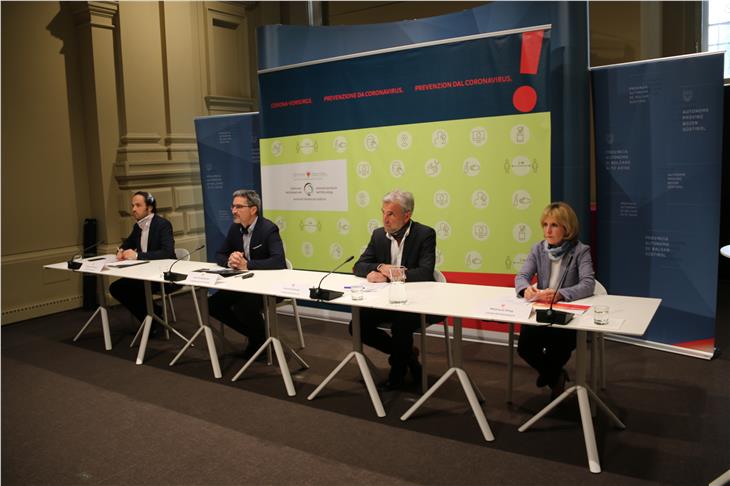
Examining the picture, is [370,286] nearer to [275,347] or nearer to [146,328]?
[275,347]

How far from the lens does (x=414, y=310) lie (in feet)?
9.79

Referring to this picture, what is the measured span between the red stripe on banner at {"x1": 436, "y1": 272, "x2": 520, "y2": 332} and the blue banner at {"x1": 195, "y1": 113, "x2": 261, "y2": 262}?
226cm

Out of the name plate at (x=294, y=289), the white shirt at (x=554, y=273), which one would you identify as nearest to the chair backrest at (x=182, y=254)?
the name plate at (x=294, y=289)

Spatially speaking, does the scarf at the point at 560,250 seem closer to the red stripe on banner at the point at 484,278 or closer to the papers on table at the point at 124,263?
the red stripe on banner at the point at 484,278

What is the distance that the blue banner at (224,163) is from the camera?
608cm

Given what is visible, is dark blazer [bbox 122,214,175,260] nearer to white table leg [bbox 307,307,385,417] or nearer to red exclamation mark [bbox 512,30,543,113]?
white table leg [bbox 307,307,385,417]

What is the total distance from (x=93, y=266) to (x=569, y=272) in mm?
3368

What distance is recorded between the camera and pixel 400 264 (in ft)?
12.4

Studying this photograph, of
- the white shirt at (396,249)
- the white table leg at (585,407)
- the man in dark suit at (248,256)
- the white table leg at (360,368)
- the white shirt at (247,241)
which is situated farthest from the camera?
the white shirt at (247,241)

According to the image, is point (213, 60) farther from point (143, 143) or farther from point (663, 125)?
point (663, 125)

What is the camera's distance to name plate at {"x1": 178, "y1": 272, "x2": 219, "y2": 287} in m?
3.83

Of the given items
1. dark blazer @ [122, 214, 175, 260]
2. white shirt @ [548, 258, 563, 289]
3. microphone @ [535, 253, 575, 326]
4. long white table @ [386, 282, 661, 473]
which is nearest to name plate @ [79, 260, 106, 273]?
dark blazer @ [122, 214, 175, 260]

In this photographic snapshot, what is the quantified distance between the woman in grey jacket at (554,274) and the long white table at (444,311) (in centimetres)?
14

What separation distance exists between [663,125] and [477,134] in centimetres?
120
